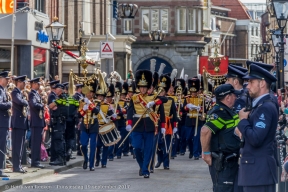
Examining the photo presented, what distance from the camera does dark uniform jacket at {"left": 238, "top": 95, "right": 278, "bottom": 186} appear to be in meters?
8.72

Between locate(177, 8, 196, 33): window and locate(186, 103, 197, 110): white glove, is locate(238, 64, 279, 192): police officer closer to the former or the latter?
locate(186, 103, 197, 110): white glove

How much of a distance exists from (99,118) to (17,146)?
2884 millimetres

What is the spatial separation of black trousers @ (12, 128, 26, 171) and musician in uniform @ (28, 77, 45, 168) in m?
0.97

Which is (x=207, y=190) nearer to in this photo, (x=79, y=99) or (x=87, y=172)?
(x=87, y=172)

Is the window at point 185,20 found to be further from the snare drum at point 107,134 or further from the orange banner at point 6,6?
the snare drum at point 107,134

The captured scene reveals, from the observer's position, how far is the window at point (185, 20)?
6825 cm

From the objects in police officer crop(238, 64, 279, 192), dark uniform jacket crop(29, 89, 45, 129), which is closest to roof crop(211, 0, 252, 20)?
dark uniform jacket crop(29, 89, 45, 129)

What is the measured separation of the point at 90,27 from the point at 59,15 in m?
9.90

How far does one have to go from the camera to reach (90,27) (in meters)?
46.5

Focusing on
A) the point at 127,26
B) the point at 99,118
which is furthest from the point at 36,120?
the point at 127,26

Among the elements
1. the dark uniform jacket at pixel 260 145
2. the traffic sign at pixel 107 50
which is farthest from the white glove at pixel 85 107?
the traffic sign at pixel 107 50

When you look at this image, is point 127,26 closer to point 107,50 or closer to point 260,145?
point 107,50

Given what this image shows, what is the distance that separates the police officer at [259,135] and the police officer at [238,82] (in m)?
2.58

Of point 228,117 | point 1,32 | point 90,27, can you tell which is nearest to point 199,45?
point 90,27
